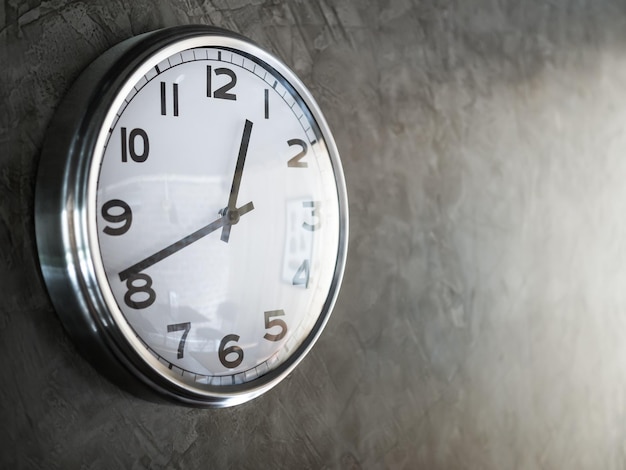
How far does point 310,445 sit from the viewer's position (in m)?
1.20

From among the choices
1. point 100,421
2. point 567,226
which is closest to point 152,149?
point 100,421

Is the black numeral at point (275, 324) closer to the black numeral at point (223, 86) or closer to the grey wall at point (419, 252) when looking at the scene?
the grey wall at point (419, 252)

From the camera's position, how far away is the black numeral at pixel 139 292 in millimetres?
911

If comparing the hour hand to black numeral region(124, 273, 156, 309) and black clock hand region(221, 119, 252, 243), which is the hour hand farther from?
black numeral region(124, 273, 156, 309)

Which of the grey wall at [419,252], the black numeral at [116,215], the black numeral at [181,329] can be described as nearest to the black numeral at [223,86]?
the grey wall at [419,252]

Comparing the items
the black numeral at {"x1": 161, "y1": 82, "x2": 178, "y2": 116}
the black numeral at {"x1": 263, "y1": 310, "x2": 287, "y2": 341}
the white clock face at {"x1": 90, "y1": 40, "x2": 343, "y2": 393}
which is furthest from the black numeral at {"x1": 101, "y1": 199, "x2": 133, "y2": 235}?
the black numeral at {"x1": 263, "y1": 310, "x2": 287, "y2": 341}

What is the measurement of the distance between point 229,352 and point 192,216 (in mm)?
209

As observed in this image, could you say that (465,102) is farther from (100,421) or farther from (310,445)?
(100,421)

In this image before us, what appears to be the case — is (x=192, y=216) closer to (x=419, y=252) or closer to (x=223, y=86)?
(x=223, y=86)

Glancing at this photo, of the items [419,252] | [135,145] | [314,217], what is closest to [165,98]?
[135,145]

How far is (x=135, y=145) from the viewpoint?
0.92 m

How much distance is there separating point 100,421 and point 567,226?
49.5 inches

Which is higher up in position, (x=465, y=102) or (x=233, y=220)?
(x=465, y=102)

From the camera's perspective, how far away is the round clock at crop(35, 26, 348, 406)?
0.87 m
